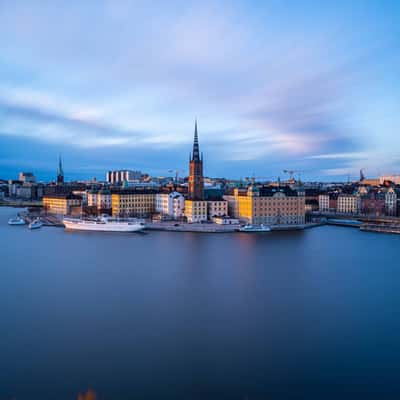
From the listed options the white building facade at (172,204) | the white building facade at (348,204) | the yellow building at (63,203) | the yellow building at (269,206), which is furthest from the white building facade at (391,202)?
the yellow building at (63,203)

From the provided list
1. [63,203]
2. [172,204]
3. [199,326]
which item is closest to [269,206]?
[172,204]

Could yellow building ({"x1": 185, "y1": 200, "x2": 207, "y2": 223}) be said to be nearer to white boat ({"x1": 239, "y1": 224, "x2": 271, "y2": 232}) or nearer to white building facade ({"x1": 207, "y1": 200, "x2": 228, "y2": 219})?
white building facade ({"x1": 207, "y1": 200, "x2": 228, "y2": 219})

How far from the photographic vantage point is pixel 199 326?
5.05m

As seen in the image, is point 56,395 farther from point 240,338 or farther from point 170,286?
point 170,286

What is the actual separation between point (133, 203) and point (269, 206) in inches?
263

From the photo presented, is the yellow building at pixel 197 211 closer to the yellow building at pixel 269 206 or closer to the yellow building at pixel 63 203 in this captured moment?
the yellow building at pixel 269 206

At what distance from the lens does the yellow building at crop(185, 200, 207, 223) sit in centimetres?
1677

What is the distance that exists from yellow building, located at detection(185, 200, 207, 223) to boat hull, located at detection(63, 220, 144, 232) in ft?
8.16

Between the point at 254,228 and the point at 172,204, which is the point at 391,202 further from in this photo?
the point at 172,204

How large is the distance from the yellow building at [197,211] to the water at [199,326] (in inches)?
273

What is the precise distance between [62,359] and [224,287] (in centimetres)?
332

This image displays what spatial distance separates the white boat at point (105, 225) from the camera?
15.0m

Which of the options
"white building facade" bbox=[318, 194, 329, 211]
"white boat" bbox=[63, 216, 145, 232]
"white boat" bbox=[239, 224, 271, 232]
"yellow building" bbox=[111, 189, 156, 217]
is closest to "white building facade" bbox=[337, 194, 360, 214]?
"white building facade" bbox=[318, 194, 329, 211]

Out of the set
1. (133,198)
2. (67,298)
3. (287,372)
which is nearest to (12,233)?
(133,198)
